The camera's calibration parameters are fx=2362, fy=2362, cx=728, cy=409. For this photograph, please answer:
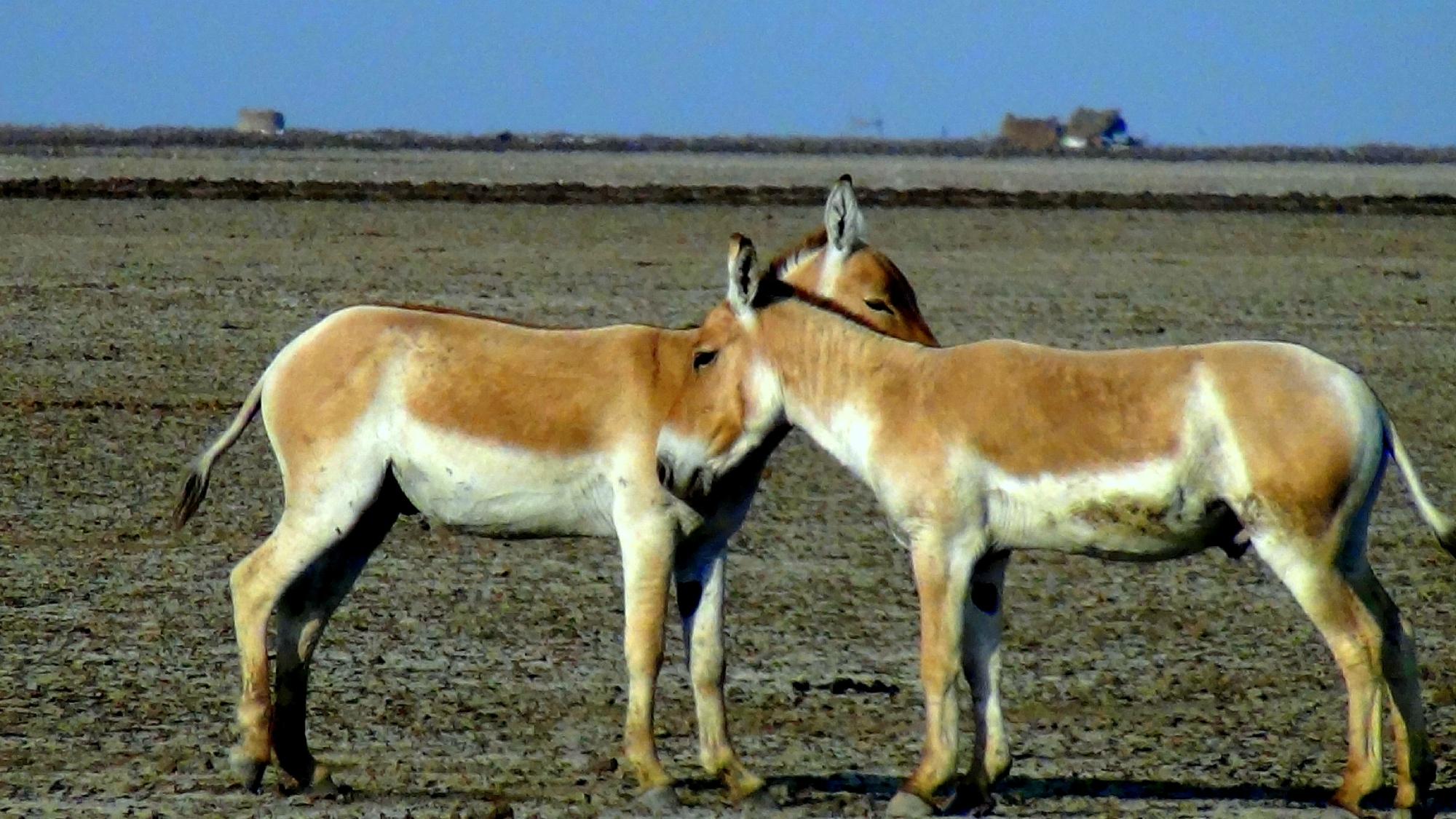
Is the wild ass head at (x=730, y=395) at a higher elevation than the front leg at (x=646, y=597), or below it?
higher

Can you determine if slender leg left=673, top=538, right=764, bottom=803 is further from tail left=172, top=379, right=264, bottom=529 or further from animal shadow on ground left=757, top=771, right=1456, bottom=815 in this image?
tail left=172, top=379, right=264, bottom=529

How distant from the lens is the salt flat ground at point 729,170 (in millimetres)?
59594

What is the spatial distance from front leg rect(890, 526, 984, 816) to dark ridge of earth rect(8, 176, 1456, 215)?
109 feet

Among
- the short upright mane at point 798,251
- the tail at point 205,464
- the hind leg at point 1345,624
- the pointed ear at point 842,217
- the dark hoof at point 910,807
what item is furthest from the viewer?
the pointed ear at point 842,217

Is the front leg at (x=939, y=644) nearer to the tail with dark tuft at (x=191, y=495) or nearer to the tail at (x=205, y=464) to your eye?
the tail at (x=205, y=464)

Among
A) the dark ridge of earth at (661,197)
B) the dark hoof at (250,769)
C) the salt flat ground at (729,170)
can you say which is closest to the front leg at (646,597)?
the dark hoof at (250,769)

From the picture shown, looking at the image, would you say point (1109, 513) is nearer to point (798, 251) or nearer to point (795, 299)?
point (795, 299)

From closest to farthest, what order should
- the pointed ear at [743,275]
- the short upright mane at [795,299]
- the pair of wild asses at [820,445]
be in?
the pair of wild asses at [820,445] → the pointed ear at [743,275] → the short upright mane at [795,299]

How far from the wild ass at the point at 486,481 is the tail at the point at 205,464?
25cm

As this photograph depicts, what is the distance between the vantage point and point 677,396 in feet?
28.6

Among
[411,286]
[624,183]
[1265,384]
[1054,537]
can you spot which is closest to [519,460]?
[1054,537]

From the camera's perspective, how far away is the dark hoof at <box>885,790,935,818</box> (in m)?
8.30

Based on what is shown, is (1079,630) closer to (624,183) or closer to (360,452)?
(360,452)

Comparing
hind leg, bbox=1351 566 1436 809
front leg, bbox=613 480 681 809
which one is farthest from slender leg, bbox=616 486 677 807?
hind leg, bbox=1351 566 1436 809
